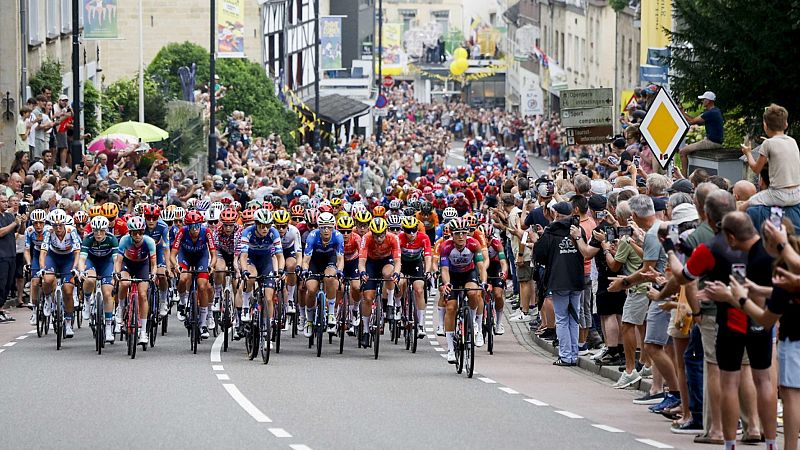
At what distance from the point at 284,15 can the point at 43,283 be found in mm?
62448

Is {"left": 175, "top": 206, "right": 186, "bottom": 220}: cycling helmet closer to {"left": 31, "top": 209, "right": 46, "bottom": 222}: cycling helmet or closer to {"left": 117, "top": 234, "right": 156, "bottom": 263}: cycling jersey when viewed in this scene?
{"left": 117, "top": 234, "right": 156, "bottom": 263}: cycling jersey

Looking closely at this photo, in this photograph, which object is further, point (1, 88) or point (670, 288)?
point (1, 88)

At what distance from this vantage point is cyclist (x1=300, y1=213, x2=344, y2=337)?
21.7 meters

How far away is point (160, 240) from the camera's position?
22906 mm

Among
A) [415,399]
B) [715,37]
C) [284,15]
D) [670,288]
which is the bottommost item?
[415,399]

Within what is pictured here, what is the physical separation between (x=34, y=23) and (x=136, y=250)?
73.1ft

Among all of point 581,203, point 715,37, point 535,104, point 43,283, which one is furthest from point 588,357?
point 535,104

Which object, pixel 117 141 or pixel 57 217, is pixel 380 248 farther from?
pixel 117 141

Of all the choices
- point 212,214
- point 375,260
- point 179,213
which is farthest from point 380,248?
point 179,213

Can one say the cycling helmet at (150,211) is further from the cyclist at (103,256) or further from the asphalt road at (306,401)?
the asphalt road at (306,401)

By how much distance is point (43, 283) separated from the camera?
22.4 meters

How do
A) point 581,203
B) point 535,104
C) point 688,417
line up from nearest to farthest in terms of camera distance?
point 688,417, point 581,203, point 535,104

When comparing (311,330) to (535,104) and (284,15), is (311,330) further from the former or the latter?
(284,15)

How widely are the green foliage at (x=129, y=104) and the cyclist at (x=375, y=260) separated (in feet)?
88.8
